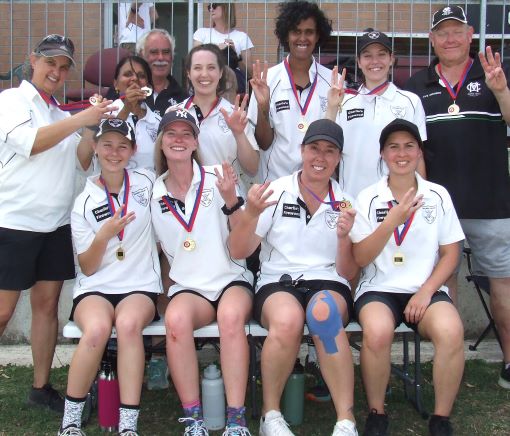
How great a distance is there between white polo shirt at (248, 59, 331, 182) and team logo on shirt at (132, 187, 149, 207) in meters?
0.92

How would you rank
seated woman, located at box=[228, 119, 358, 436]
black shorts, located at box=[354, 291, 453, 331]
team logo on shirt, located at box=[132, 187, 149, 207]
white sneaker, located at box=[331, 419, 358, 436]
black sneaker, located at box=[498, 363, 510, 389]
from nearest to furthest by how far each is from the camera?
white sneaker, located at box=[331, 419, 358, 436] → seated woman, located at box=[228, 119, 358, 436] → black shorts, located at box=[354, 291, 453, 331] → team logo on shirt, located at box=[132, 187, 149, 207] → black sneaker, located at box=[498, 363, 510, 389]

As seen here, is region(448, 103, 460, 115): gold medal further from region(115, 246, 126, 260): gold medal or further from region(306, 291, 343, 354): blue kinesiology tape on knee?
region(115, 246, 126, 260): gold medal

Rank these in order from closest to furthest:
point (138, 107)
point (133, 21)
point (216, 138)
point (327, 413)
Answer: point (327, 413), point (216, 138), point (138, 107), point (133, 21)

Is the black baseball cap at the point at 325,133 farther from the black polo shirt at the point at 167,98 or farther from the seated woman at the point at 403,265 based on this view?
the black polo shirt at the point at 167,98

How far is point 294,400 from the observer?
4016 millimetres

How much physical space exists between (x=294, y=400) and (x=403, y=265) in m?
1.00

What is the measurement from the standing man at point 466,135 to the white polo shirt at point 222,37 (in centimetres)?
200

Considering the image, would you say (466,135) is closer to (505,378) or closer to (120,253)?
(505,378)

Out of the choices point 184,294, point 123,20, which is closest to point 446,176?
point 184,294

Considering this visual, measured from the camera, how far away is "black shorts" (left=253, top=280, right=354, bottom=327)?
3844 mm

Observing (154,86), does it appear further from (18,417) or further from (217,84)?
(18,417)

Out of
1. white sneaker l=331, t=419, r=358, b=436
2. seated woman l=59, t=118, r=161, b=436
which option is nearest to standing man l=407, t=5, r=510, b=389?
white sneaker l=331, t=419, r=358, b=436

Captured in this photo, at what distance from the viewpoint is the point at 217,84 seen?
4473 millimetres

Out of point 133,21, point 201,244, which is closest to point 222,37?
point 133,21
